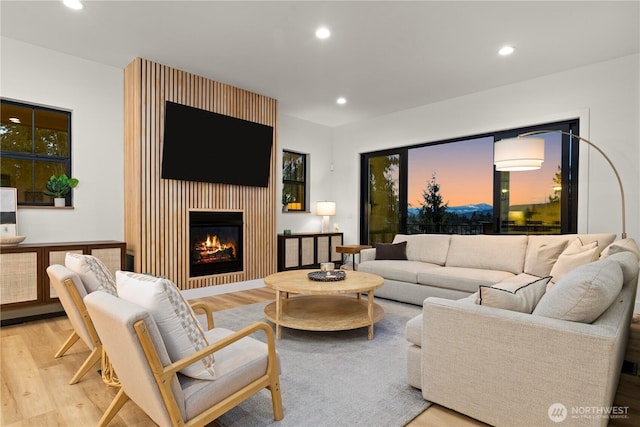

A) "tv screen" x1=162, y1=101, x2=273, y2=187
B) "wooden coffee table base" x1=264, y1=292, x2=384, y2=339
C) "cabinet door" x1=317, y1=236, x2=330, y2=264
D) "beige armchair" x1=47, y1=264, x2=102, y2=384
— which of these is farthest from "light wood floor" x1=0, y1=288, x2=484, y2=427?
"cabinet door" x1=317, y1=236, x2=330, y2=264

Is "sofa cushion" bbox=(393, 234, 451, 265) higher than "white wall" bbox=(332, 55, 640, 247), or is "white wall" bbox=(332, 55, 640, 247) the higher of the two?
"white wall" bbox=(332, 55, 640, 247)

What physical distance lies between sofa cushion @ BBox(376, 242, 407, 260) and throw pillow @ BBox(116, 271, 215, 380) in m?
3.60

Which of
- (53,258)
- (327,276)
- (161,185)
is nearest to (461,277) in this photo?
(327,276)

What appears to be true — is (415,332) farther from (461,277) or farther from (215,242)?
(215,242)

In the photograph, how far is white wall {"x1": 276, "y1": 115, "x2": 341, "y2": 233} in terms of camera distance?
638 cm

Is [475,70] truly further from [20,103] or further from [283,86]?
[20,103]

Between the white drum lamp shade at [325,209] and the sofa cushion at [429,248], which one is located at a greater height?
the white drum lamp shade at [325,209]

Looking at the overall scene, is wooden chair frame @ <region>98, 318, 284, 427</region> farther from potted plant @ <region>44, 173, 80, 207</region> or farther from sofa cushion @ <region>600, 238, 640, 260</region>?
potted plant @ <region>44, 173, 80, 207</region>

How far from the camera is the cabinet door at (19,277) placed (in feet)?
10.8

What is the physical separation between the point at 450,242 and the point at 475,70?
2246 mm

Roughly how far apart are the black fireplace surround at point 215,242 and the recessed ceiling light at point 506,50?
156 inches

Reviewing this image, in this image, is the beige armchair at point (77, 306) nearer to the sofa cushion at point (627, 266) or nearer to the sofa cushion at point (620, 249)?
the sofa cushion at point (627, 266)

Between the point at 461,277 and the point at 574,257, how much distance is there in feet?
3.45

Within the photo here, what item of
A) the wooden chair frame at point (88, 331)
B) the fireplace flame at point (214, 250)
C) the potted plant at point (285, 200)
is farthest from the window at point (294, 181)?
the wooden chair frame at point (88, 331)
